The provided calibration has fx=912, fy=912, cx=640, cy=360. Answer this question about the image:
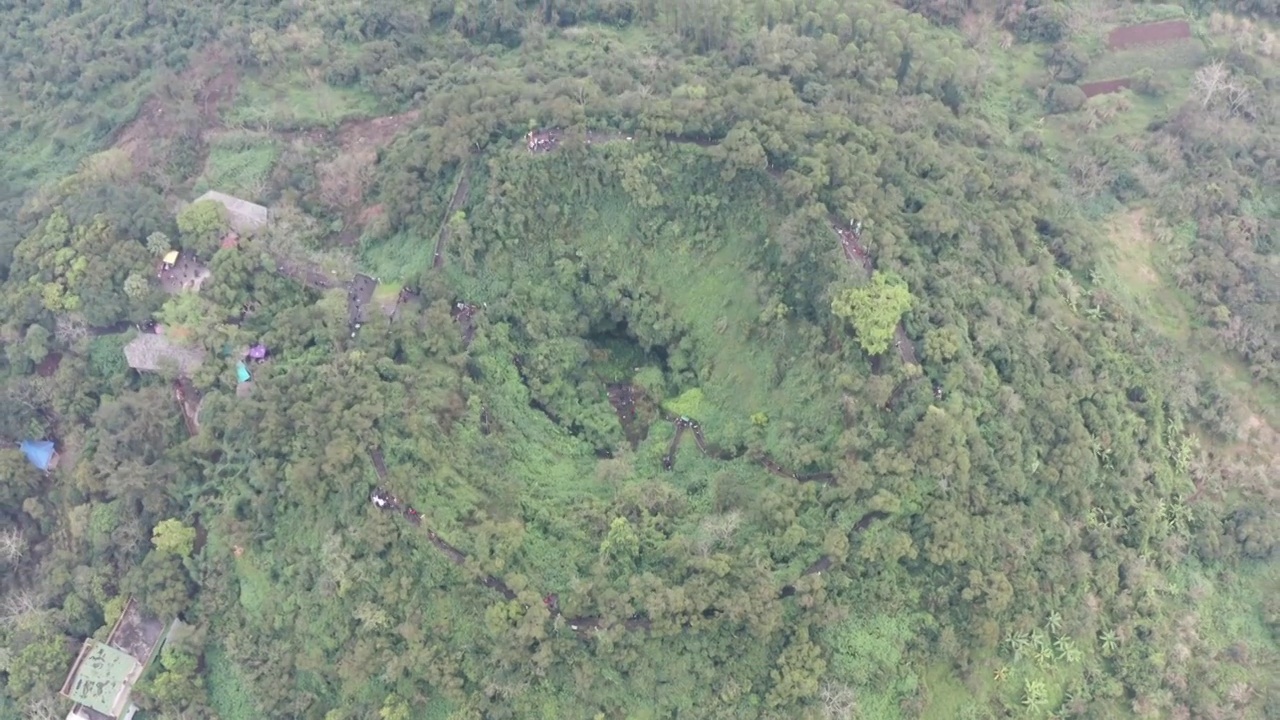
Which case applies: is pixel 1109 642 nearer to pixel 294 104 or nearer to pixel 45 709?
pixel 45 709

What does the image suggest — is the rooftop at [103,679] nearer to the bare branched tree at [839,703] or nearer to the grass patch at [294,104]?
the bare branched tree at [839,703]

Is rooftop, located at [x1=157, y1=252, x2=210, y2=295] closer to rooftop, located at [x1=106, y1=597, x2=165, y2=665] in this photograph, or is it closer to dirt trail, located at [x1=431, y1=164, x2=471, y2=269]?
dirt trail, located at [x1=431, y1=164, x2=471, y2=269]

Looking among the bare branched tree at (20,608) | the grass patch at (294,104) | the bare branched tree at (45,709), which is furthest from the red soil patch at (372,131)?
the bare branched tree at (45,709)

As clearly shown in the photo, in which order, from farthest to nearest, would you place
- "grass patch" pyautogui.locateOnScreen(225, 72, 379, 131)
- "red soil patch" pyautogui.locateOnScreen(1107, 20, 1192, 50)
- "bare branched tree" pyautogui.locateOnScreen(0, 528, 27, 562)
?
"red soil patch" pyautogui.locateOnScreen(1107, 20, 1192, 50) → "grass patch" pyautogui.locateOnScreen(225, 72, 379, 131) → "bare branched tree" pyautogui.locateOnScreen(0, 528, 27, 562)

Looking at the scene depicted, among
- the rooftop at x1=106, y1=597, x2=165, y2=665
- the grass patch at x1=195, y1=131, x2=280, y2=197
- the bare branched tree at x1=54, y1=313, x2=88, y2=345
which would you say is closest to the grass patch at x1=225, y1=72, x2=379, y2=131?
the grass patch at x1=195, y1=131, x2=280, y2=197

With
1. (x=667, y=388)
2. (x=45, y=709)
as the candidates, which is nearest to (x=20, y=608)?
(x=45, y=709)

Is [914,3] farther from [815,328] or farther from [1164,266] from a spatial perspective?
[815,328]
